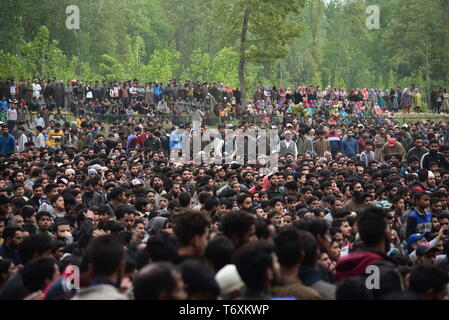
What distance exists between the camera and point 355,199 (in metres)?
13.0

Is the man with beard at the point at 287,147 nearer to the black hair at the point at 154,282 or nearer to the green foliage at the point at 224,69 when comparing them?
the black hair at the point at 154,282

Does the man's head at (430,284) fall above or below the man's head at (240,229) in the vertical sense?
below

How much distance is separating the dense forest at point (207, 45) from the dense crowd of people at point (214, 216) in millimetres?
14538

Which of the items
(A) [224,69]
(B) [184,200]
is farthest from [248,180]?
(A) [224,69]

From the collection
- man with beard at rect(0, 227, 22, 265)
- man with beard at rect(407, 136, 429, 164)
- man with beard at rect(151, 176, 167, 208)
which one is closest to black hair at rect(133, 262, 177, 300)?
man with beard at rect(0, 227, 22, 265)

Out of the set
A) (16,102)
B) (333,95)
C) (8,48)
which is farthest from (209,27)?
(16,102)

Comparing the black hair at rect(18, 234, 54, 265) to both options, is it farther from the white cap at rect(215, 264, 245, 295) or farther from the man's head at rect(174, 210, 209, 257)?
the white cap at rect(215, 264, 245, 295)

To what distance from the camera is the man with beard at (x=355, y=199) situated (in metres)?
12.9

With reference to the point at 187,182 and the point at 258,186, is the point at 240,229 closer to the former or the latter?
the point at 258,186

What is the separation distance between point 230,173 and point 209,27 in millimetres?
50691

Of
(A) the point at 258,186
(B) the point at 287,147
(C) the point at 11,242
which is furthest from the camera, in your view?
(B) the point at 287,147

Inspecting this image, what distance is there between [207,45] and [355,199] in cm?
5330

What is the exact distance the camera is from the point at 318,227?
7.44 meters

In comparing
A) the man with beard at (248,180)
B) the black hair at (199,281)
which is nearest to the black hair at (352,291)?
the black hair at (199,281)
